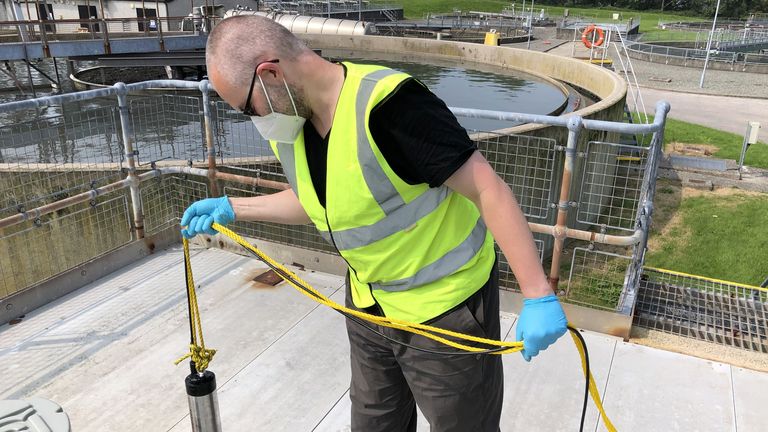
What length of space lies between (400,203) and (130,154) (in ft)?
12.1

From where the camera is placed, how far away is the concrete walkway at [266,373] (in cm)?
329

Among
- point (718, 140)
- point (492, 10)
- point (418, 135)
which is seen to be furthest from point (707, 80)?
point (492, 10)

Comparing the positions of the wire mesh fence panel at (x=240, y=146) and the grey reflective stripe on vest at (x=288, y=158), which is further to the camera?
the wire mesh fence panel at (x=240, y=146)

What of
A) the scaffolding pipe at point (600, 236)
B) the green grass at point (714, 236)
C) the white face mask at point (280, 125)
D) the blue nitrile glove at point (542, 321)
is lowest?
the green grass at point (714, 236)

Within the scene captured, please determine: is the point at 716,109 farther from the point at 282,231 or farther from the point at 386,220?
the point at 386,220

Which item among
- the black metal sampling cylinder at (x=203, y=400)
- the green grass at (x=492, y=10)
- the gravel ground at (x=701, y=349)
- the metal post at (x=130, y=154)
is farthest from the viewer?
the green grass at (x=492, y=10)

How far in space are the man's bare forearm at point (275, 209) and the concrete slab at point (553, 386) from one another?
5.46 ft

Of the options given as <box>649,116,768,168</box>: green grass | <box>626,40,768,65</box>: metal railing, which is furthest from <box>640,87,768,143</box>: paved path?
<box>626,40,768,65</box>: metal railing

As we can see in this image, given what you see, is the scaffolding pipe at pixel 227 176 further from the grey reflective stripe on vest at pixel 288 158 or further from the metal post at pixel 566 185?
the grey reflective stripe on vest at pixel 288 158

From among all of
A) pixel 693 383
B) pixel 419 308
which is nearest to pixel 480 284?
pixel 419 308

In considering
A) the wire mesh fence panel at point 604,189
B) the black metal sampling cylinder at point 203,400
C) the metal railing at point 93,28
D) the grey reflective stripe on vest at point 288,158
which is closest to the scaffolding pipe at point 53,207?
the black metal sampling cylinder at point 203,400

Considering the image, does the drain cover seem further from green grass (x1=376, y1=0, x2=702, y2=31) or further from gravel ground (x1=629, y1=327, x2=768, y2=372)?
green grass (x1=376, y1=0, x2=702, y2=31)

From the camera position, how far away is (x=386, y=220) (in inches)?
73.8

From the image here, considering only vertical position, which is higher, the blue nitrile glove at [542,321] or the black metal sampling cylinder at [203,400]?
the blue nitrile glove at [542,321]
